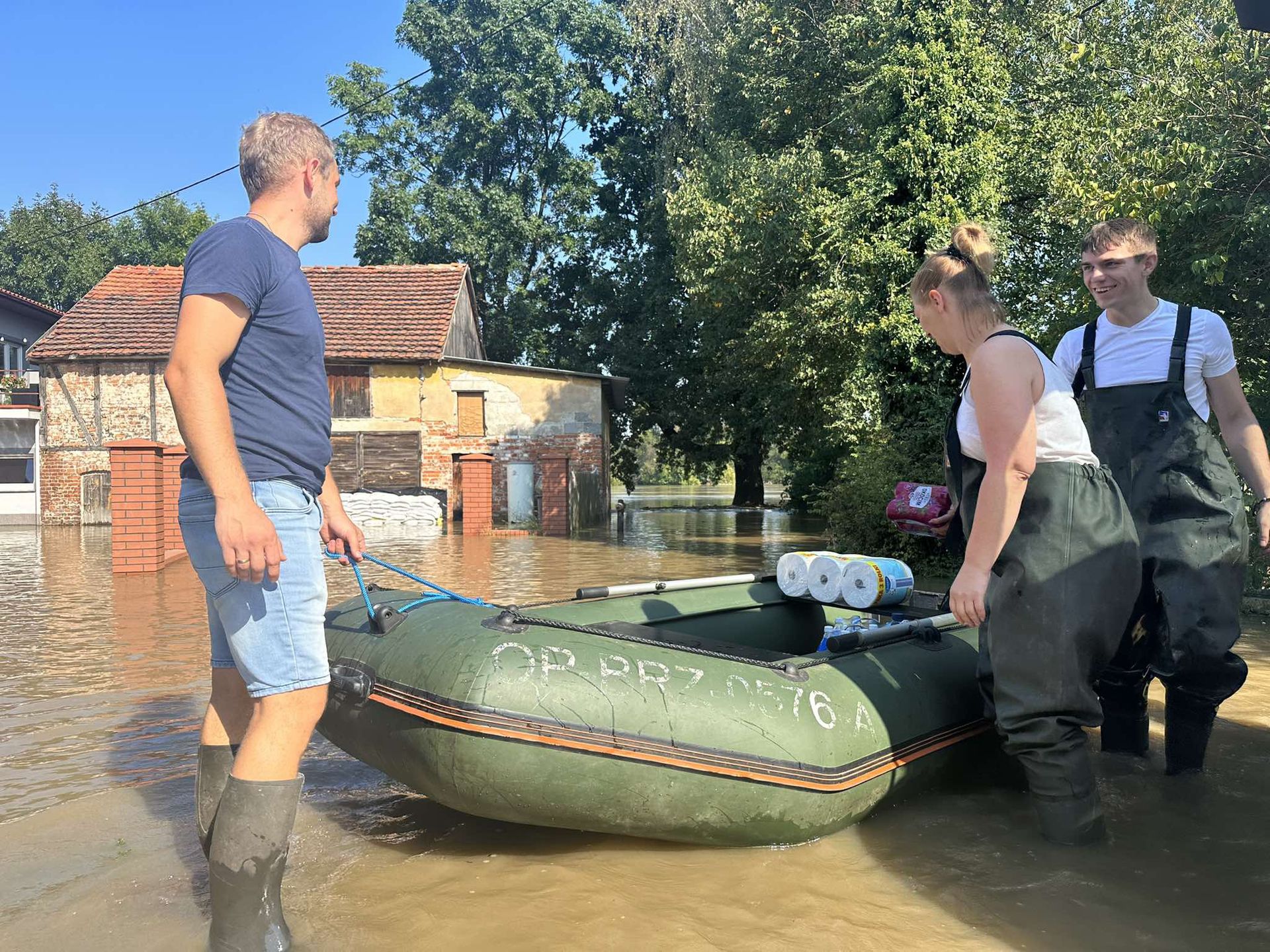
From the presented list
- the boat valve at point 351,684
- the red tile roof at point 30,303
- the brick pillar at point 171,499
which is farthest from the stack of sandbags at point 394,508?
the boat valve at point 351,684

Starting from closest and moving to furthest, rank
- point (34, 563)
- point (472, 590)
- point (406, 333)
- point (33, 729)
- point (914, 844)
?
point (914, 844) → point (33, 729) → point (472, 590) → point (34, 563) → point (406, 333)

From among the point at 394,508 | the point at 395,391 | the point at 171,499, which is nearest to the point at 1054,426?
the point at 171,499

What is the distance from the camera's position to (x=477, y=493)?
A: 17.2m

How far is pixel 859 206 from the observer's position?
13125 mm

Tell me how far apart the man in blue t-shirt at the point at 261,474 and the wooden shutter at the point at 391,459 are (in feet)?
59.8

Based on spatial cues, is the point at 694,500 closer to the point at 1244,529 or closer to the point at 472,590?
the point at 472,590

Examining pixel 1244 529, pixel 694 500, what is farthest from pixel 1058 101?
pixel 694 500

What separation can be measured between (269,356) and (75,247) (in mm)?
54850

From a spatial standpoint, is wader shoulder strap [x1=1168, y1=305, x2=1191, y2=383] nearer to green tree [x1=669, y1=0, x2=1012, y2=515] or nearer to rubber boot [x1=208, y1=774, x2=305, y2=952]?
rubber boot [x1=208, y1=774, x2=305, y2=952]

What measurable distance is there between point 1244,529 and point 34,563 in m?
13.2

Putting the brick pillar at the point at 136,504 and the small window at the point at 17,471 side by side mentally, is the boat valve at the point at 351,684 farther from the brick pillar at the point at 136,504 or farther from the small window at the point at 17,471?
the small window at the point at 17,471

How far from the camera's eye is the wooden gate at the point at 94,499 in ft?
68.0

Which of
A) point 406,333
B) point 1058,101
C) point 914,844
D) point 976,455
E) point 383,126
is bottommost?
point 914,844

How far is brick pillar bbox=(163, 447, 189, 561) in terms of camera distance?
11.0 m
